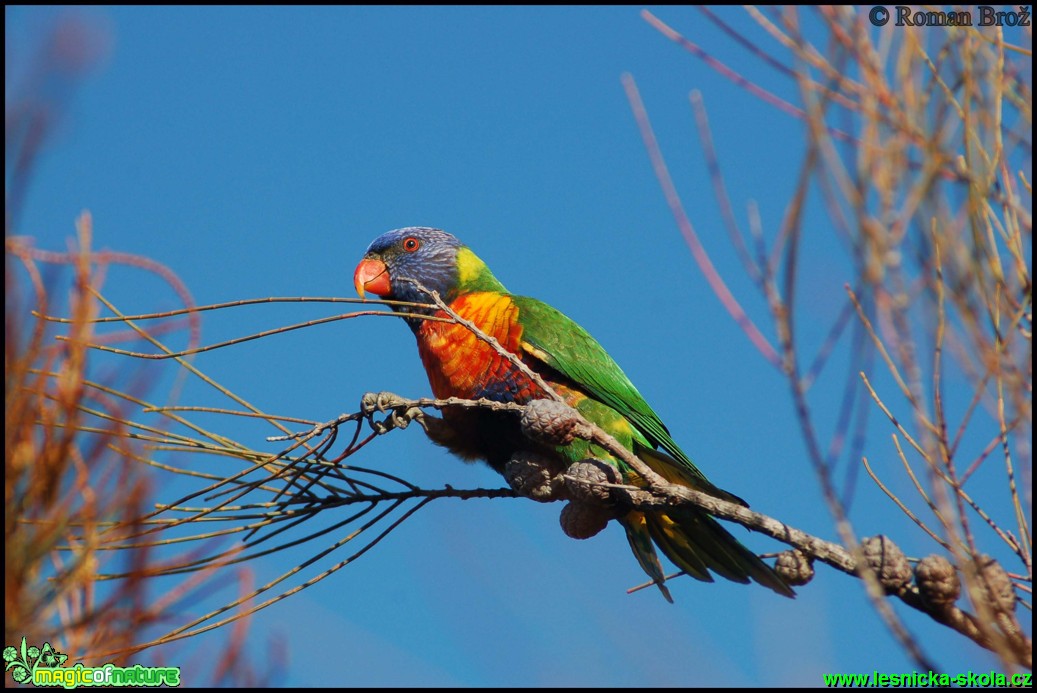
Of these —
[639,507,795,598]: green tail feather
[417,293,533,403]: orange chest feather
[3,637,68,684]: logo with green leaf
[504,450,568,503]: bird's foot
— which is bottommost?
[3,637,68,684]: logo with green leaf

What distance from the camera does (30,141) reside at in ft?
3.09

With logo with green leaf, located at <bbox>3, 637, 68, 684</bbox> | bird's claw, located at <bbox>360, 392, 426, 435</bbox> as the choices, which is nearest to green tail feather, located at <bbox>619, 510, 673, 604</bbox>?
bird's claw, located at <bbox>360, 392, 426, 435</bbox>

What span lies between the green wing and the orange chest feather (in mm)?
69

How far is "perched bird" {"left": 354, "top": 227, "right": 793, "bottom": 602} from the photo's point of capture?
271 cm

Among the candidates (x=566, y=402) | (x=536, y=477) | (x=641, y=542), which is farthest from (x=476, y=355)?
(x=641, y=542)

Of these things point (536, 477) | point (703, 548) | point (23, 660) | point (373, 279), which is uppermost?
point (373, 279)

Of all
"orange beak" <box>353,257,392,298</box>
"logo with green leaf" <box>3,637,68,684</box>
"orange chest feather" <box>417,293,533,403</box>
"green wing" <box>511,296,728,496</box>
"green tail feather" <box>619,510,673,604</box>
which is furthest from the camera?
"orange beak" <box>353,257,392,298</box>

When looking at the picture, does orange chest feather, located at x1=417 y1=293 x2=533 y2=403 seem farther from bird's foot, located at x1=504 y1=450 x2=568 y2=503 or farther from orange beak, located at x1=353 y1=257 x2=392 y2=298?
orange beak, located at x1=353 y1=257 x2=392 y2=298

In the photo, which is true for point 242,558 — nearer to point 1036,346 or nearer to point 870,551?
point 870,551

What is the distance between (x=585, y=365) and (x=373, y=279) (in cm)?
121

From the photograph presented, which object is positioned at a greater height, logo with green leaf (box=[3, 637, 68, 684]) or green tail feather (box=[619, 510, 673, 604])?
green tail feather (box=[619, 510, 673, 604])

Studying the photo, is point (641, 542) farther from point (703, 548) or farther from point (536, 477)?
point (536, 477)

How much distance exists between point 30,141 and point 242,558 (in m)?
1.28

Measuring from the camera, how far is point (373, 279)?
3834 mm
